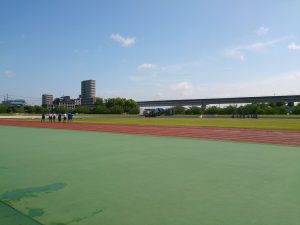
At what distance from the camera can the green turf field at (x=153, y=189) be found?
4277mm

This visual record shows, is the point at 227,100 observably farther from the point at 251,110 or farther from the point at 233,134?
the point at 233,134

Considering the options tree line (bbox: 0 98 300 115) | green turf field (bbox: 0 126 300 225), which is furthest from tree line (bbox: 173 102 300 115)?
green turf field (bbox: 0 126 300 225)

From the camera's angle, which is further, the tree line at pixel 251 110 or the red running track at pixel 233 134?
the tree line at pixel 251 110

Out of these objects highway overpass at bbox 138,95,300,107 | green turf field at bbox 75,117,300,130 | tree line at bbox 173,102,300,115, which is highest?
highway overpass at bbox 138,95,300,107

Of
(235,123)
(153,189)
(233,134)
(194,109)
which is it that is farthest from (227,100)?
(153,189)

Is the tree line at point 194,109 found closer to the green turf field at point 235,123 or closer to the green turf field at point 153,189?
the green turf field at point 235,123

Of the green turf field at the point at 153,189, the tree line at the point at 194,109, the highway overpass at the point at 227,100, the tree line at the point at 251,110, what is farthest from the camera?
the highway overpass at the point at 227,100

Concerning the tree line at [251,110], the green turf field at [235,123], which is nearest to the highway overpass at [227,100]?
the tree line at [251,110]

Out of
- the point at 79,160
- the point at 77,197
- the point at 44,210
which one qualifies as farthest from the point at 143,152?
the point at 44,210

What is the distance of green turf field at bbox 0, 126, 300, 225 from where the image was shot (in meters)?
4.28

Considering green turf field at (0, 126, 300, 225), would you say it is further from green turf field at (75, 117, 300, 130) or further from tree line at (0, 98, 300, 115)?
tree line at (0, 98, 300, 115)

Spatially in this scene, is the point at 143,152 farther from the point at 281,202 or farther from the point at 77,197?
the point at 281,202

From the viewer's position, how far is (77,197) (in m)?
5.20

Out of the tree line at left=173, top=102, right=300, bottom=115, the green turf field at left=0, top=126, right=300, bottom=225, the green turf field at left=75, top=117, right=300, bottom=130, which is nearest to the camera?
the green turf field at left=0, top=126, right=300, bottom=225
